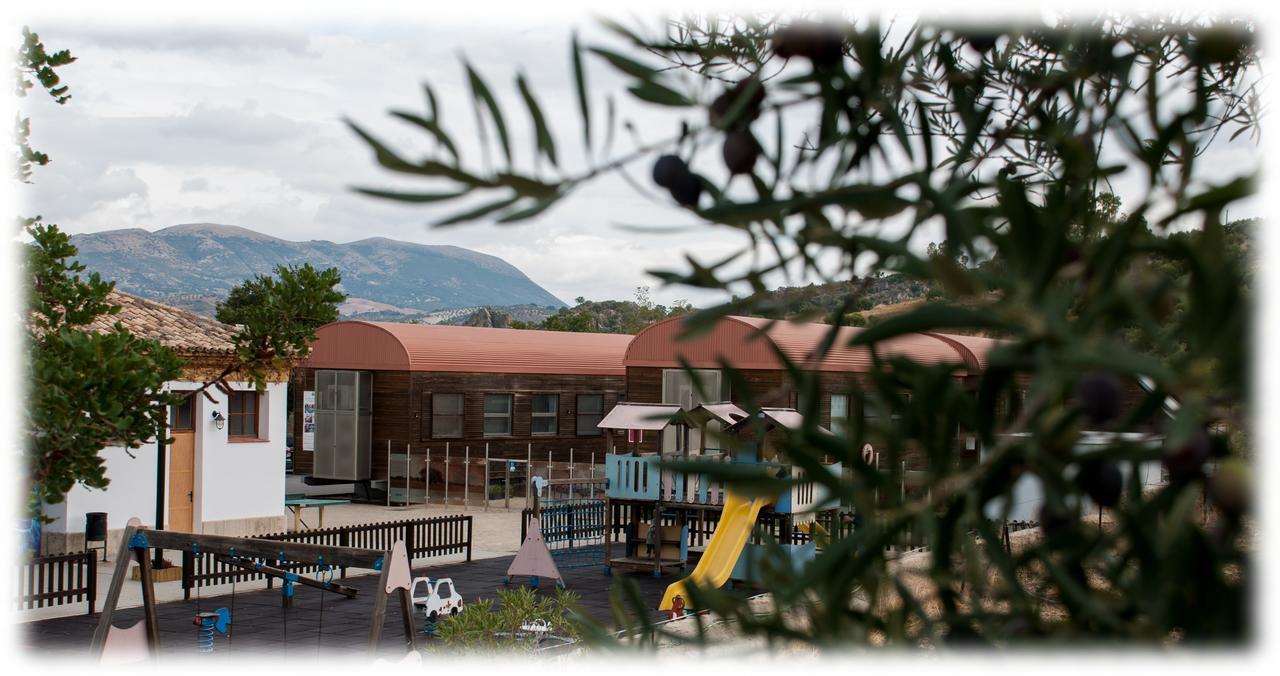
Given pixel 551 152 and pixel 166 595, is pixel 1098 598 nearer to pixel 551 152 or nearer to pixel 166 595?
pixel 551 152

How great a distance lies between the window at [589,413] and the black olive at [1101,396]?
29.5m

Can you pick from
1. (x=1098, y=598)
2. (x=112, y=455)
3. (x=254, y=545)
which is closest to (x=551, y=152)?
(x=1098, y=598)

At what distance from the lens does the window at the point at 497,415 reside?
2883 cm

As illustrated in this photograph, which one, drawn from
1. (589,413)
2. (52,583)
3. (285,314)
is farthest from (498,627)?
(589,413)

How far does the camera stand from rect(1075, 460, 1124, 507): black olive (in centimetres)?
113

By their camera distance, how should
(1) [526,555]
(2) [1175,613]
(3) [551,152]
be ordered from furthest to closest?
(1) [526,555] < (3) [551,152] < (2) [1175,613]

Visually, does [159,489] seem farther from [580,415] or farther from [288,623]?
[580,415]

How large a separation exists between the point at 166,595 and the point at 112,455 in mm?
3015

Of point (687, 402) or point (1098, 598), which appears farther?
point (687, 402)

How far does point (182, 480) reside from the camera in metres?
18.4

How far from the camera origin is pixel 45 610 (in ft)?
46.5

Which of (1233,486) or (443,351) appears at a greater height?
(443,351)

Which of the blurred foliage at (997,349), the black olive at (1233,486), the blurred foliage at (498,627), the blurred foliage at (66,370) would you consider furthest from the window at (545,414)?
the black olive at (1233,486)

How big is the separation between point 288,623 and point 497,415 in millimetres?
15717
